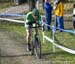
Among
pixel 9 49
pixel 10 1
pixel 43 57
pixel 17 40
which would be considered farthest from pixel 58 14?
pixel 10 1

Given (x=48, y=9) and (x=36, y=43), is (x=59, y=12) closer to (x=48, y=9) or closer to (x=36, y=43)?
(x=48, y=9)

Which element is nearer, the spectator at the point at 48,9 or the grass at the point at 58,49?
the grass at the point at 58,49

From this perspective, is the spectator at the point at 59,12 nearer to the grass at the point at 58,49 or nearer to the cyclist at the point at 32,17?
the grass at the point at 58,49

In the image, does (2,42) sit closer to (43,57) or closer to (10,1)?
(43,57)

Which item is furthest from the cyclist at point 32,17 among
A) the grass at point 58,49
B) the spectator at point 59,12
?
the spectator at point 59,12

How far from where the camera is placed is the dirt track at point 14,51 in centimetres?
1308

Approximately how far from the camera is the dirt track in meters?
13.1

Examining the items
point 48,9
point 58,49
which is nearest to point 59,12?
point 48,9

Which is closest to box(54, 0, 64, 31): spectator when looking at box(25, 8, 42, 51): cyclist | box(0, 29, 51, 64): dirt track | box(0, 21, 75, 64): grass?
box(0, 21, 75, 64): grass

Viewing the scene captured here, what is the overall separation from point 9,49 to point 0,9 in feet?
48.5

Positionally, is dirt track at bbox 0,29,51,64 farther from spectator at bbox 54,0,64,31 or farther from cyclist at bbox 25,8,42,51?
spectator at bbox 54,0,64,31

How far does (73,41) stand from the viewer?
16.4m

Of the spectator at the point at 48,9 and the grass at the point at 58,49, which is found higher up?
the spectator at the point at 48,9

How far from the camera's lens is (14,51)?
48.7ft
